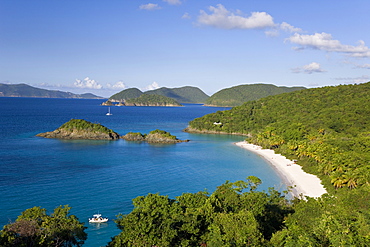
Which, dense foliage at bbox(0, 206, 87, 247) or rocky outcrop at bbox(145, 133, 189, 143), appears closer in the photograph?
dense foliage at bbox(0, 206, 87, 247)

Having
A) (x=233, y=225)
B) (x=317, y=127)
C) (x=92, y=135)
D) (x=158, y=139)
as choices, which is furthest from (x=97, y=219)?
(x=317, y=127)

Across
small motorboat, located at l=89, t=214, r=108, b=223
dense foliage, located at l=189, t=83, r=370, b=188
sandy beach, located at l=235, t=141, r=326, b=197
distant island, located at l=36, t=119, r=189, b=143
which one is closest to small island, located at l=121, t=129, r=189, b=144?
distant island, located at l=36, t=119, r=189, b=143

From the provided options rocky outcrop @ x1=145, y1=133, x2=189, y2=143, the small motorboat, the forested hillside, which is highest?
the forested hillside

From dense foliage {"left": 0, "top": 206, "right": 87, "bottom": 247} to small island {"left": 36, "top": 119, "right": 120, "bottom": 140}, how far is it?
2652 inches

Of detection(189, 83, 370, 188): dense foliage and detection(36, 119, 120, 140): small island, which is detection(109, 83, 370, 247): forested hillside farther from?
detection(36, 119, 120, 140): small island

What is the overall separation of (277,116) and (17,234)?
104323 mm

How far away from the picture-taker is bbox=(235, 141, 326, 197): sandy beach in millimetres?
42281

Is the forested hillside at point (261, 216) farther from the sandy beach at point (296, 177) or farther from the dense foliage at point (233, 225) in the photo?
the sandy beach at point (296, 177)

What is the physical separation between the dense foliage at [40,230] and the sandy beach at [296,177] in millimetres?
30014

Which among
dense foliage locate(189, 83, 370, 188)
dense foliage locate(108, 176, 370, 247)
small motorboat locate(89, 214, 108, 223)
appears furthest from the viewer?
dense foliage locate(189, 83, 370, 188)

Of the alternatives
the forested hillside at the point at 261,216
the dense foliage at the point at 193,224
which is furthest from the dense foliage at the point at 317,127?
the dense foliage at the point at 193,224

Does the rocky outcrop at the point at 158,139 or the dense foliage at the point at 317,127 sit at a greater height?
the dense foliage at the point at 317,127

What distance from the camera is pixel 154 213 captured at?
21750 mm

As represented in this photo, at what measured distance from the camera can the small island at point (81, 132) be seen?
8650 cm
